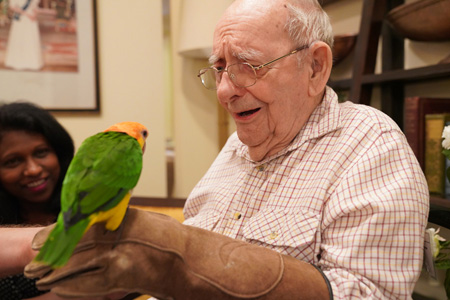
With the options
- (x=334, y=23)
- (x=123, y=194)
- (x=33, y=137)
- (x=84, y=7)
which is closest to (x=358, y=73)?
(x=334, y=23)

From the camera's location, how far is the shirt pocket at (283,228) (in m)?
0.80

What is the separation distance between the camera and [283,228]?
2.74 ft

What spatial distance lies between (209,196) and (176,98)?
1.57 metres

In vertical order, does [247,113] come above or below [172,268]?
above

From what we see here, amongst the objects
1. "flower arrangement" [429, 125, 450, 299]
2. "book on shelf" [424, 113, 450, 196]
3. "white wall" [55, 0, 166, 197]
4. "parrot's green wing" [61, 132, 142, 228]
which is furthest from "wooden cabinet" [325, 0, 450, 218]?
"white wall" [55, 0, 166, 197]

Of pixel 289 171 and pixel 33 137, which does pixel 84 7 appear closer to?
pixel 33 137

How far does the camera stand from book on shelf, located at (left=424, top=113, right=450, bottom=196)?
1.21 m

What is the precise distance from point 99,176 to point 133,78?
1.83m

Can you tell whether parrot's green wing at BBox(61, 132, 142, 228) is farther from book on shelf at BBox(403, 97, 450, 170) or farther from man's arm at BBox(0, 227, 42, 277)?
book on shelf at BBox(403, 97, 450, 170)

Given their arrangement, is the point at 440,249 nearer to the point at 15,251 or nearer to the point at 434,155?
the point at 434,155

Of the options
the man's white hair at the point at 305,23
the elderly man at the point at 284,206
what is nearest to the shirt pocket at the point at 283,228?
the elderly man at the point at 284,206

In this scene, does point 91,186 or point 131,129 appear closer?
point 91,186

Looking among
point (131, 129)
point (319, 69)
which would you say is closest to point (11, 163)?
point (131, 129)

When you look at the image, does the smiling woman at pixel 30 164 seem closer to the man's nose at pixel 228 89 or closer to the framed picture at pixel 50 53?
the framed picture at pixel 50 53
